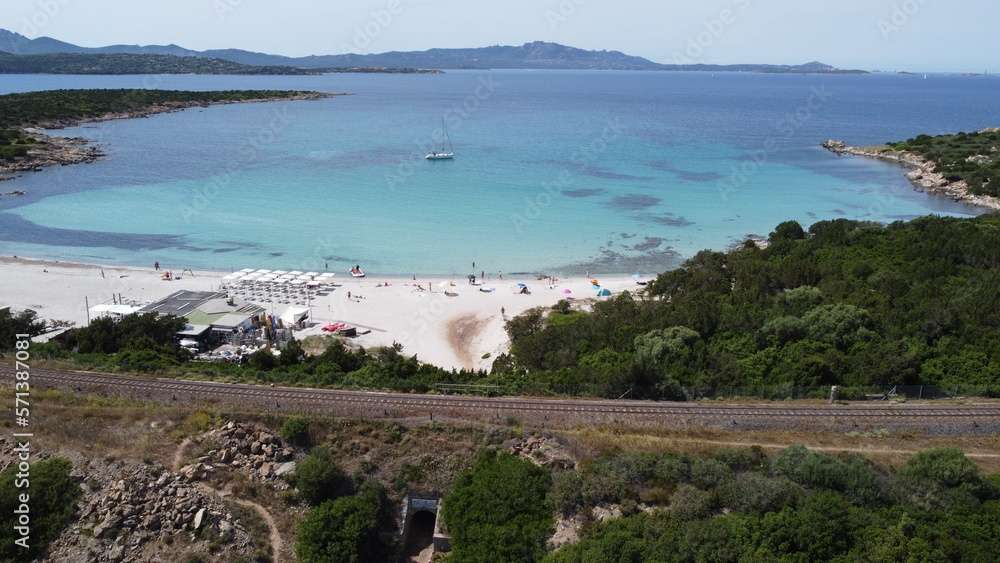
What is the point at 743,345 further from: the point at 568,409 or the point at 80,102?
the point at 80,102

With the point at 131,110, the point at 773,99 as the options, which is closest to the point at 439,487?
the point at 131,110

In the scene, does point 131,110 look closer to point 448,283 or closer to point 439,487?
point 448,283

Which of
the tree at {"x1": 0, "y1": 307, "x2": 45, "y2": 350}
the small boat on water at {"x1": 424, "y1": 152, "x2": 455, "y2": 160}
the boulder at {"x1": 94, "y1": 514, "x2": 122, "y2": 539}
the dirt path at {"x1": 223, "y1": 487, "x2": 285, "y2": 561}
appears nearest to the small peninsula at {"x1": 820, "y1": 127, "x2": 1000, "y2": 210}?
the small boat on water at {"x1": 424, "y1": 152, "x2": 455, "y2": 160}

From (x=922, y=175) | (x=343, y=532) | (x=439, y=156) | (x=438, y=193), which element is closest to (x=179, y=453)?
(x=343, y=532)

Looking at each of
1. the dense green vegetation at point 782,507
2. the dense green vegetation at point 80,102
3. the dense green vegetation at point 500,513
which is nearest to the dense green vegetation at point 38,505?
the dense green vegetation at point 500,513

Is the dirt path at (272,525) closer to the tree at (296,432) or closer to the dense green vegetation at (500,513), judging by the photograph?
the tree at (296,432)

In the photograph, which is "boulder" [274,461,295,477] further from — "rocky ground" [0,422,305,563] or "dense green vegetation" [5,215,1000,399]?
"dense green vegetation" [5,215,1000,399]
